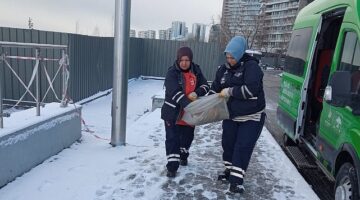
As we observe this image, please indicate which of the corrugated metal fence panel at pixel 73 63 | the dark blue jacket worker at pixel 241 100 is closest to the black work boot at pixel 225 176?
the dark blue jacket worker at pixel 241 100

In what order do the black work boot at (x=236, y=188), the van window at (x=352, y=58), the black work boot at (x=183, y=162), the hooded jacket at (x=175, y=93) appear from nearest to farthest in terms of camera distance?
the van window at (x=352, y=58), the black work boot at (x=236, y=188), the hooded jacket at (x=175, y=93), the black work boot at (x=183, y=162)

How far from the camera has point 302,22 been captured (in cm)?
675

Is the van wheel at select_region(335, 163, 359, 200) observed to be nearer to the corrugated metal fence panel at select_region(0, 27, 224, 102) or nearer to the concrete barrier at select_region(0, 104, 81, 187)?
the concrete barrier at select_region(0, 104, 81, 187)

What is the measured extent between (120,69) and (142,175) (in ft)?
6.06

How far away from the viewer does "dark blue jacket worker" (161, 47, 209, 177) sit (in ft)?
14.8

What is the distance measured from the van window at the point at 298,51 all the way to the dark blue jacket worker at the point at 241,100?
218 centimetres

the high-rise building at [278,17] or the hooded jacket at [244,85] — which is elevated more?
the high-rise building at [278,17]

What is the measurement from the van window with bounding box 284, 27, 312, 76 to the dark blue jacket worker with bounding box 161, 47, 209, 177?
89.9 inches

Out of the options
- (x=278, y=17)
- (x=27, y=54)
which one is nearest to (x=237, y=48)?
(x=27, y=54)

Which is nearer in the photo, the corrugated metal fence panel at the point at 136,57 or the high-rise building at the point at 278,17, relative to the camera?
the corrugated metal fence panel at the point at 136,57

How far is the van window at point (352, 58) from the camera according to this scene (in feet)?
11.5

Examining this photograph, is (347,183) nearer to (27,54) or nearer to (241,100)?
(241,100)

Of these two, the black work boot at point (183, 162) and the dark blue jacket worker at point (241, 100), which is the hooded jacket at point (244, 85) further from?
the black work boot at point (183, 162)

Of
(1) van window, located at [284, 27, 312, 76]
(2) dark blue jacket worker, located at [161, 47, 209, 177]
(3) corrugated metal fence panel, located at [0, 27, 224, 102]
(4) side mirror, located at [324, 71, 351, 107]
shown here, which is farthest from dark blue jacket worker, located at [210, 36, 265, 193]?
(3) corrugated metal fence panel, located at [0, 27, 224, 102]
